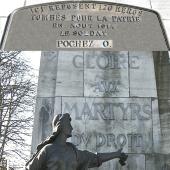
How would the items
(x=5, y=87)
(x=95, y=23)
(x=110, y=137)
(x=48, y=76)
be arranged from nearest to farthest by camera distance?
(x=110, y=137) → (x=48, y=76) → (x=95, y=23) → (x=5, y=87)

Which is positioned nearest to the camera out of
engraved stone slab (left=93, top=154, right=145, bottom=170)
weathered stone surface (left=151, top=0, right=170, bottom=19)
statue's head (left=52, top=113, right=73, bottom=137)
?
statue's head (left=52, top=113, right=73, bottom=137)

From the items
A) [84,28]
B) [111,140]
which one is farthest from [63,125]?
[84,28]

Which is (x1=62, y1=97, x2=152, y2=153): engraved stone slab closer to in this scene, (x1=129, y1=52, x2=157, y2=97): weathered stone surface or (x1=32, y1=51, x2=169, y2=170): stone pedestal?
(x1=32, y1=51, x2=169, y2=170): stone pedestal

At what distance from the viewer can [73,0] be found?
29.0 feet

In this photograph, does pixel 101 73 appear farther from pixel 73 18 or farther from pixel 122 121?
pixel 73 18

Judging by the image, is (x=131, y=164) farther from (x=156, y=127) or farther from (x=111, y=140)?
(x=156, y=127)

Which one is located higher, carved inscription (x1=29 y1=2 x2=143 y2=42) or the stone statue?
carved inscription (x1=29 y1=2 x2=143 y2=42)

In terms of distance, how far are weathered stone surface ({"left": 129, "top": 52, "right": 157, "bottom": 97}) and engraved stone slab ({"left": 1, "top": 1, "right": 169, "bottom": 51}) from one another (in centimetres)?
49

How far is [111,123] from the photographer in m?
6.82

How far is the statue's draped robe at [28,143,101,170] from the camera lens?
14.9 ft

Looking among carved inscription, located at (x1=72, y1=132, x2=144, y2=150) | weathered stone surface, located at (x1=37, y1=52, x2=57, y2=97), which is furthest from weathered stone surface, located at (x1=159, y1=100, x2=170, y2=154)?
weathered stone surface, located at (x1=37, y1=52, x2=57, y2=97)

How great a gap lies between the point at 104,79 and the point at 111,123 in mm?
760

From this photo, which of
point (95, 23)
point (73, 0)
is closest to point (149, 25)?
point (95, 23)

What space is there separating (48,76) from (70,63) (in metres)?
0.42
